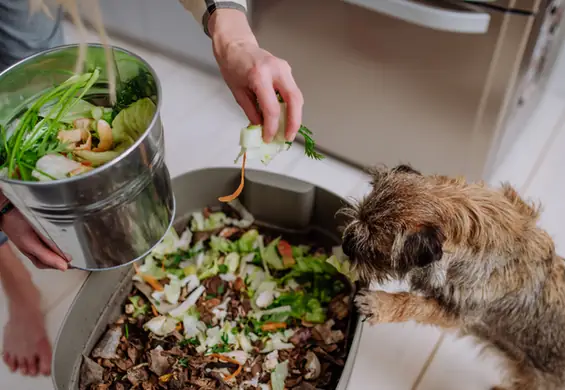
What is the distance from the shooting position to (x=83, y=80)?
1191 millimetres

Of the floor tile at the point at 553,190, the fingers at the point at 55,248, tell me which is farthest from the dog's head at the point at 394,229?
the floor tile at the point at 553,190

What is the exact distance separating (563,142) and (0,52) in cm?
196

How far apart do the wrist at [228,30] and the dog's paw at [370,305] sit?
0.66 metres

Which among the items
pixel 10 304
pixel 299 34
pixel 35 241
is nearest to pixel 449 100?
pixel 299 34

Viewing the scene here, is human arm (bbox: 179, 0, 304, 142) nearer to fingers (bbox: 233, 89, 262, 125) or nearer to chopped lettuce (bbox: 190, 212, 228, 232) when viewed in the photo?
fingers (bbox: 233, 89, 262, 125)

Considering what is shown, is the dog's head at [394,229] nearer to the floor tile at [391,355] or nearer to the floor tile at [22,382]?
the floor tile at [391,355]

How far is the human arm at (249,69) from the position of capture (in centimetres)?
106

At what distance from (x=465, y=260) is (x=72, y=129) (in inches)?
35.1

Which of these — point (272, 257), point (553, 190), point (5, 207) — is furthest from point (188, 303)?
point (553, 190)

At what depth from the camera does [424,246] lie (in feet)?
3.60

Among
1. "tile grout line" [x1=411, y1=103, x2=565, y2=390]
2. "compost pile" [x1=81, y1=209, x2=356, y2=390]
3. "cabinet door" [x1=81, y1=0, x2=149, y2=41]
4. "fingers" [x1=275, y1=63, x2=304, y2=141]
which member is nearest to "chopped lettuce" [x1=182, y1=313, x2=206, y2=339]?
"compost pile" [x1=81, y1=209, x2=356, y2=390]

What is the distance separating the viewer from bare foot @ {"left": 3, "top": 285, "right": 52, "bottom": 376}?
5.28 ft

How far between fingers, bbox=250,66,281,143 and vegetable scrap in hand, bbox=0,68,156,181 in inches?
8.7

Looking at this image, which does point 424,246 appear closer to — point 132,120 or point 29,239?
point 132,120
